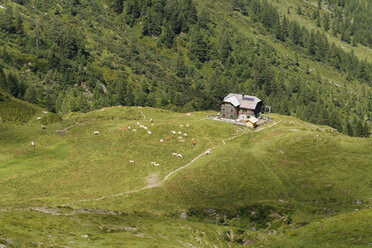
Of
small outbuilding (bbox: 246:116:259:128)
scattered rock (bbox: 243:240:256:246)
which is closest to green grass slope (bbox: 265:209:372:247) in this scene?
scattered rock (bbox: 243:240:256:246)

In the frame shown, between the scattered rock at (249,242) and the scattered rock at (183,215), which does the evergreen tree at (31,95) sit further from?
the scattered rock at (249,242)

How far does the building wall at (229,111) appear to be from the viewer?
148625 millimetres

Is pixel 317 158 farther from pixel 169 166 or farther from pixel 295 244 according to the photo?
pixel 295 244

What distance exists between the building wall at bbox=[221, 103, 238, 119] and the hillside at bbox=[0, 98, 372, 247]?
992 cm

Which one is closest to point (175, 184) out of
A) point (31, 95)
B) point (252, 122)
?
point (252, 122)

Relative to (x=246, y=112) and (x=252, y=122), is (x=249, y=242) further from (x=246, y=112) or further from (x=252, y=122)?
(x=246, y=112)

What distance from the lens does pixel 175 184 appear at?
9512 cm

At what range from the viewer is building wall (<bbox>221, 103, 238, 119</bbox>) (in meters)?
149

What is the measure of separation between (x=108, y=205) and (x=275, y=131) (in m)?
71.7

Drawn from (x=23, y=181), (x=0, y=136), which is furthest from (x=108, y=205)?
(x=0, y=136)

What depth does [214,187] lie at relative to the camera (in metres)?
95.6

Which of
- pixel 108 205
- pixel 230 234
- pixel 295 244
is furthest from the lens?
pixel 108 205

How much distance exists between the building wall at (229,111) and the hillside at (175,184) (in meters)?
9.92

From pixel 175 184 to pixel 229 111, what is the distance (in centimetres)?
6144
